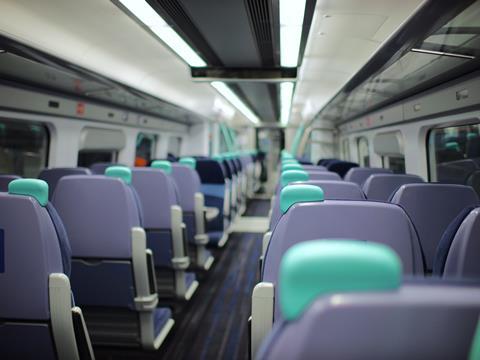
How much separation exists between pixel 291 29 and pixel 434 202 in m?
1.71

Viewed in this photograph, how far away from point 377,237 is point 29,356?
1648mm

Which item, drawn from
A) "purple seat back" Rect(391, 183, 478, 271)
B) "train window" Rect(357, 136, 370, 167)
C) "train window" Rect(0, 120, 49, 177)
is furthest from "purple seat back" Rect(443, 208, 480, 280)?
"train window" Rect(357, 136, 370, 167)

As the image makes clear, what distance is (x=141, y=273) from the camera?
2.48 metres

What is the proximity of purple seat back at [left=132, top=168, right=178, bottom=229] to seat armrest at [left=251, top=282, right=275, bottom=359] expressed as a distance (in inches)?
82.6

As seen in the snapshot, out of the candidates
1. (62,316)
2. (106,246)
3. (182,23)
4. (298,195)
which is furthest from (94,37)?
(298,195)

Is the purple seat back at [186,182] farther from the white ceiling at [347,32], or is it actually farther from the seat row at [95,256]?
the white ceiling at [347,32]

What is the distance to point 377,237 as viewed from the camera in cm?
133

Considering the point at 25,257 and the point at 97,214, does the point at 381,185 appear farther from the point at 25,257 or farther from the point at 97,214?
the point at 25,257

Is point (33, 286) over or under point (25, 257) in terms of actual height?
under

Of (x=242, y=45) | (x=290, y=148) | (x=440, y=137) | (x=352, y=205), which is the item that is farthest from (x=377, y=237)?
(x=290, y=148)

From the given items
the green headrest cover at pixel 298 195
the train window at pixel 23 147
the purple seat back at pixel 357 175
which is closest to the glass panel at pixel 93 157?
the train window at pixel 23 147

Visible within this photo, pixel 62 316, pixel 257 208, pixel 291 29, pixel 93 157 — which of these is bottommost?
pixel 257 208

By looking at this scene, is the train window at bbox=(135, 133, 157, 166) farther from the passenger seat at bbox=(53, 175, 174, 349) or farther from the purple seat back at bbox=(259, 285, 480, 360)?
the purple seat back at bbox=(259, 285, 480, 360)

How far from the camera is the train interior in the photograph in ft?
1.83
